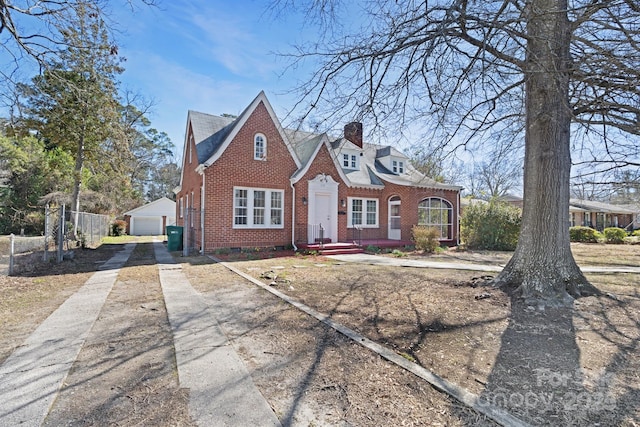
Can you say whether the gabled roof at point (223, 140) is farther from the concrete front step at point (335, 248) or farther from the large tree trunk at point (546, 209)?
the large tree trunk at point (546, 209)

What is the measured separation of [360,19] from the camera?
19.4 feet

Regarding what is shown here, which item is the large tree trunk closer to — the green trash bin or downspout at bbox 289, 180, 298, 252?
downspout at bbox 289, 180, 298, 252

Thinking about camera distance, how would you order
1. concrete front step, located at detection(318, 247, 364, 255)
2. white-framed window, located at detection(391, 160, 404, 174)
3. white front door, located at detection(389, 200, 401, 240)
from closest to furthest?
concrete front step, located at detection(318, 247, 364, 255)
white front door, located at detection(389, 200, 401, 240)
white-framed window, located at detection(391, 160, 404, 174)

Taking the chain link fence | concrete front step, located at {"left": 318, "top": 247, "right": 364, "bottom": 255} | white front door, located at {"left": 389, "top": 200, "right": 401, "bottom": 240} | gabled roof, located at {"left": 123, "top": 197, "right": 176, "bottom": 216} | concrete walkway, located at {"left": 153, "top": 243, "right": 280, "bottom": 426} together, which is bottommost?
concrete walkway, located at {"left": 153, "top": 243, "right": 280, "bottom": 426}

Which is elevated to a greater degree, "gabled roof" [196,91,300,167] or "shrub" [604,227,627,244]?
"gabled roof" [196,91,300,167]

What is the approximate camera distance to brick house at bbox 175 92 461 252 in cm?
1374

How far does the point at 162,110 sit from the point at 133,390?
23.5 m

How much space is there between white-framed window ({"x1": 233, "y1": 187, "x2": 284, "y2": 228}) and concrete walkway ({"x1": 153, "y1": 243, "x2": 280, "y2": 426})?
879 cm

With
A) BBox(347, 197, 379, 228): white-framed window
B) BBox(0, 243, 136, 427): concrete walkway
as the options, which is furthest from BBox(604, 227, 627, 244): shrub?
BBox(0, 243, 136, 427): concrete walkway

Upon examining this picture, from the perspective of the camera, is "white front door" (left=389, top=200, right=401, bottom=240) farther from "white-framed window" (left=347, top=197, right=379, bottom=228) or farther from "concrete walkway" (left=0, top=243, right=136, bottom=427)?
"concrete walkway" (left=0, top=243, right=136, bottom=427)

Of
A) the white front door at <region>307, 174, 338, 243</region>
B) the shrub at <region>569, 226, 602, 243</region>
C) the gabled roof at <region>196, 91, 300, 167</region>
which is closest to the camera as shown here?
the gabled roof at <region>196, 91, 300, 167</region>

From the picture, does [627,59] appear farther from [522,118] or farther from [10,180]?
[10,180]

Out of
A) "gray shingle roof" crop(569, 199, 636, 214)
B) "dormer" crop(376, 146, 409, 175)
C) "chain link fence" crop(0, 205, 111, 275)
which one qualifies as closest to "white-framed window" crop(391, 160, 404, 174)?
"dormer" crop(376, 146, 409, 175)

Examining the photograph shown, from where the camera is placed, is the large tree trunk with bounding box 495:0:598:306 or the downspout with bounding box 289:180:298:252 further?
the downspout with bounding box 289:180:298:252
